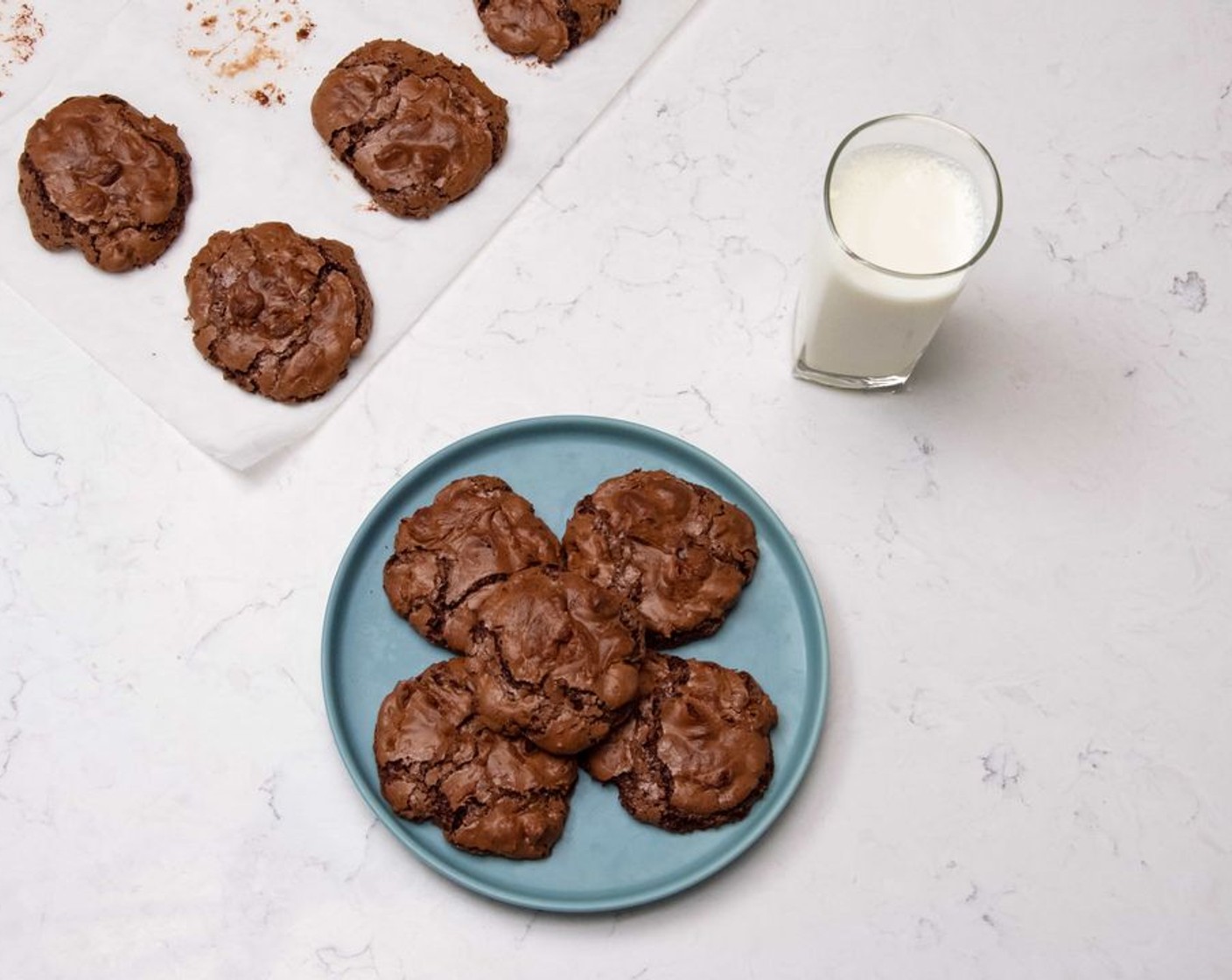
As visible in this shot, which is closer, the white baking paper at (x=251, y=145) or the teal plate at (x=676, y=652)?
the teal plate at (x=676, y=652)

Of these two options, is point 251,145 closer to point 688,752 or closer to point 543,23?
point 543,23

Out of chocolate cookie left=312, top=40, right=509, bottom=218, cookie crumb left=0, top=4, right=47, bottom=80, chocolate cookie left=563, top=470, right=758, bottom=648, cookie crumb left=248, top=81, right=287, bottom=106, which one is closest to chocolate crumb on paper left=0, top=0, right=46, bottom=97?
cookie crumb left=0, top=4, right=47, bottom=80

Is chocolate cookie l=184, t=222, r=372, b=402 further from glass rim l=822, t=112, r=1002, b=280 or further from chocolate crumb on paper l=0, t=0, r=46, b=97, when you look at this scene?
glass rim l=822, t=112, r=1002, b=280

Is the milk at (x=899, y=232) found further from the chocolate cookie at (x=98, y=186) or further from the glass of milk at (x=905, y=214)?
the chocolate cookie at (x=98, y=186)

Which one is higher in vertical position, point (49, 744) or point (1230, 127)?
point (1230, 127)

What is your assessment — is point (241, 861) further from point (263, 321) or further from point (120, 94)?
point (120, 94)

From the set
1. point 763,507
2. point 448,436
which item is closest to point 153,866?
point 448,436

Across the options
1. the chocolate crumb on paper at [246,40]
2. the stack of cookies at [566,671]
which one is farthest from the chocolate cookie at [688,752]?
the chocolate crumb on paper at [246,40]
